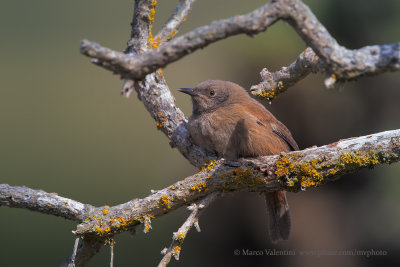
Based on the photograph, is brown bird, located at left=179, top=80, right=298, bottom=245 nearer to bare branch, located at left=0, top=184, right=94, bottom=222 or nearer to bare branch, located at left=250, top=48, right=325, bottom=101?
bare branch, located at left=250, top=48, right=325, bottom=101

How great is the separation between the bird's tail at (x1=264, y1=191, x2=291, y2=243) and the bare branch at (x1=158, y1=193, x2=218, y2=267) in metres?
1.23

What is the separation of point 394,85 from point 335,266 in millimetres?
2921

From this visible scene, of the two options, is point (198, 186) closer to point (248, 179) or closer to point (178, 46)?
point (248, 179)

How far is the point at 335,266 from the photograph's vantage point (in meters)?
7.54

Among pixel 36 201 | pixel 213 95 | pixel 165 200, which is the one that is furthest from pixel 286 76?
pixel 36 201

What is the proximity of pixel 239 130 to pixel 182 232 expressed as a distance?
1.35 meters

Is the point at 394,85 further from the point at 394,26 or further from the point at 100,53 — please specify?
the point at 100,53

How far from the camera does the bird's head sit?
4.95 m

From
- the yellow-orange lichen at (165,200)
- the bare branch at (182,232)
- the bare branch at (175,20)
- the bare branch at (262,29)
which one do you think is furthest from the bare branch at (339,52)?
the bare branch at (175,20)

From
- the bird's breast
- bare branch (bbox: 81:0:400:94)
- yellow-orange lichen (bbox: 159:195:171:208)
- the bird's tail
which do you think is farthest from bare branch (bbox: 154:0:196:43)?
bare branch (bbox: 81:0:400:94)

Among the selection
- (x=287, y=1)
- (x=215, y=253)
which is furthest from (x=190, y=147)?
(x=215, y=253)

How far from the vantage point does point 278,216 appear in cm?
478

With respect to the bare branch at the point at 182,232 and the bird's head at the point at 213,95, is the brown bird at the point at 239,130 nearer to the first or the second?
the bird's head at the point at 213,95

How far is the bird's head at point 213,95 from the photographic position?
495 cm
